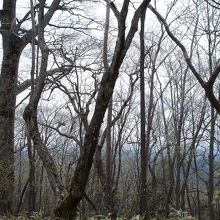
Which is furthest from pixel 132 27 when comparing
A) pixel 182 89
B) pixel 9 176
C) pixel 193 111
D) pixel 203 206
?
pixel 203 206

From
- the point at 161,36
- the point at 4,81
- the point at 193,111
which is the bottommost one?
the point at 4,81

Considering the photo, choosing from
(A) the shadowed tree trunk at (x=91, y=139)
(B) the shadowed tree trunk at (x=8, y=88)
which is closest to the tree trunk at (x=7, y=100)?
(B) the shadowed tree trunk at (x=8, y=88)

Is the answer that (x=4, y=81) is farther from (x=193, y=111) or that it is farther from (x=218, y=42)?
(x=193, y=111)

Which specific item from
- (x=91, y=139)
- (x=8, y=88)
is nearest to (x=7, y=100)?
(x=8, y=88)

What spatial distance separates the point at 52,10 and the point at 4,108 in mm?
3783

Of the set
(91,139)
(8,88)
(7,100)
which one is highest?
(8,88)

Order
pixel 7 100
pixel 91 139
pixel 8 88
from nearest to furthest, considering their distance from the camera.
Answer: pixel 91 139 → pixel 7 100 → pixel 8 88

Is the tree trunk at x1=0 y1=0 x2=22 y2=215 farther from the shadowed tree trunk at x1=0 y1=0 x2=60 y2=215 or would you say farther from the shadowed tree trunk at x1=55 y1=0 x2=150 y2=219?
the shadowed tree trunk at x1=55 y1=0 x2=150 y2=219

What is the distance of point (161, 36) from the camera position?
19.9 meters

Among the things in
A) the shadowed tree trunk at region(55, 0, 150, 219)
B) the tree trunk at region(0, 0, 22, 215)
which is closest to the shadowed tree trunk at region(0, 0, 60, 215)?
the tree trunk at region(0, 0, 22, 215)

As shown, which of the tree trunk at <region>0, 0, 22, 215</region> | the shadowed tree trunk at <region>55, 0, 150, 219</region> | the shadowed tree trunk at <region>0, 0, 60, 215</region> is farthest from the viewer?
the shadowed tree trunk at <region>0, 0, 60, 215</region>

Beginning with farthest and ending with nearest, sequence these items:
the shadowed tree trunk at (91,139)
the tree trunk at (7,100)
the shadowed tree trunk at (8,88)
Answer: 1. the shadowed tree trunk at (8,88)
2. the tree trunk at (7,100)
3. the shadowed tree trunk at (91,139)

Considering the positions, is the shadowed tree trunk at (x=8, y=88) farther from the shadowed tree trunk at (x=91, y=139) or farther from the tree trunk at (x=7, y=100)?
the shadowed tree trunk at (x=91, y=139)

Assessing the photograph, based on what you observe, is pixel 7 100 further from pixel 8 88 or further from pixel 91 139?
pixel 91 139
